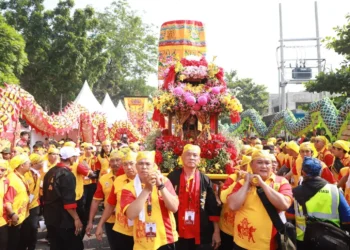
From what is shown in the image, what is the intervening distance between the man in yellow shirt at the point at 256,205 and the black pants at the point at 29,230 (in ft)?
10.5

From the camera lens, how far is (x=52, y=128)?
45.2 ft

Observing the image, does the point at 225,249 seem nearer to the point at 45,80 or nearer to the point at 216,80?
the point at 216,80

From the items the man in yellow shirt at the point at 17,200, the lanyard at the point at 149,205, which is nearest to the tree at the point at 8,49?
the man in yellow shirt at the point at 17,200

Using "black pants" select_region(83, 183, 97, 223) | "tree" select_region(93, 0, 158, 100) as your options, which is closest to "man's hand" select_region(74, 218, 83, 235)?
"black pants" select_region(83, 183, 97, 223)

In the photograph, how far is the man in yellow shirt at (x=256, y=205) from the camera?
3.32 meters

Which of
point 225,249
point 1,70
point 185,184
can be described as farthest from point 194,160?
point 1,70

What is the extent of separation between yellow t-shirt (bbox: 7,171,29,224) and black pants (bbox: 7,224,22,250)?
0.15m

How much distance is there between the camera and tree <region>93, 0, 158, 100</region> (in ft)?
122

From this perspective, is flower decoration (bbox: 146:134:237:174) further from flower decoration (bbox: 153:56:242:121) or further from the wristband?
the wristband

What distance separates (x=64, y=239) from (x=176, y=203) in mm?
2171

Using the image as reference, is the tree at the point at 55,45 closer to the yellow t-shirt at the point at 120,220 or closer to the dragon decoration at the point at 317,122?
the dragon decoration at the point at 317,122

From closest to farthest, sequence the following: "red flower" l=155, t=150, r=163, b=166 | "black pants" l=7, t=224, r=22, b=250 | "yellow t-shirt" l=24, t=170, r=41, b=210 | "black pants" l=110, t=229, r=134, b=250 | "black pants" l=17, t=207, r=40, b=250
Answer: "black pants" l=110, t=229, r=134, b=250
"black pants" l=7, t=224, r=22, b=250
"black pants" l=17, t=207, r=40, b=250
"yellow t-shirt" l=24, t=170, r=41, b=210
"red flower" l=155, t=150, r=163, b=166

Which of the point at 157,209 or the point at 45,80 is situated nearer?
the point at 157,209

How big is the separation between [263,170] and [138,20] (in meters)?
36.8
